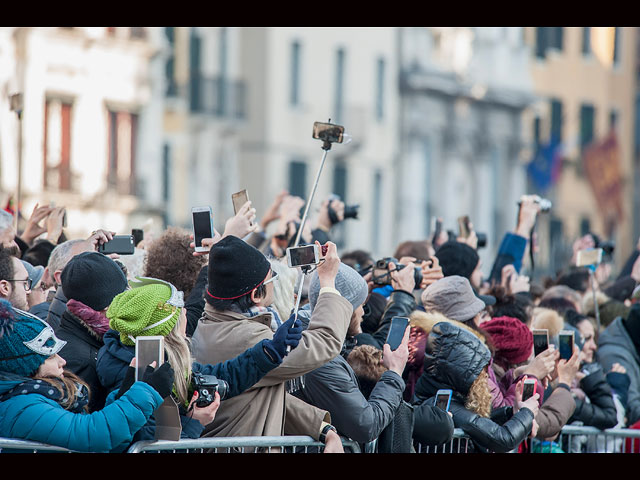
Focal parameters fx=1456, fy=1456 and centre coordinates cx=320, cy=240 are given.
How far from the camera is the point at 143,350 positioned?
5.17 meters

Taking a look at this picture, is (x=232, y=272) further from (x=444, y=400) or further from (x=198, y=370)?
(x=444, y=400)

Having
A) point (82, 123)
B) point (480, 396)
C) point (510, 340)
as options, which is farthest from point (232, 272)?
point (82, 123)

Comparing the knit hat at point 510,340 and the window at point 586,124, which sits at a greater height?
the window at point 586,124

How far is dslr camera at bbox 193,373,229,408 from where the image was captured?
5.38 meters

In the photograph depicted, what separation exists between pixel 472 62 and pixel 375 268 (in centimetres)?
3592

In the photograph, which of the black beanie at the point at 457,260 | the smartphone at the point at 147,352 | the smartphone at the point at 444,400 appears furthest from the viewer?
the black beanie at the point at 457,260

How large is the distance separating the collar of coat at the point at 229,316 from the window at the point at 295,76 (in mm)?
30212

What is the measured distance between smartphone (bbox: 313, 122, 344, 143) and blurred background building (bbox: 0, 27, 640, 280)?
19.8m

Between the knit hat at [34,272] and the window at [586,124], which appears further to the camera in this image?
the window at [586,124]

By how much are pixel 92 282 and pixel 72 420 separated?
947mm

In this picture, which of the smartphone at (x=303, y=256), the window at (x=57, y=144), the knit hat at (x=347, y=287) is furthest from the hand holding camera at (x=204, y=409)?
the window at (x=57, y=144)

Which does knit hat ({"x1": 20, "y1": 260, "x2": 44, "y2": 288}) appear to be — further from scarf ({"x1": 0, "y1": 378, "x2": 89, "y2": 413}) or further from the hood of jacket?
the hood of jacket

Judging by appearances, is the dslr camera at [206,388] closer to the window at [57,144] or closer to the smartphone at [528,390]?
the smartphone at [528,390]

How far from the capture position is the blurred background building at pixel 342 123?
30.0m
